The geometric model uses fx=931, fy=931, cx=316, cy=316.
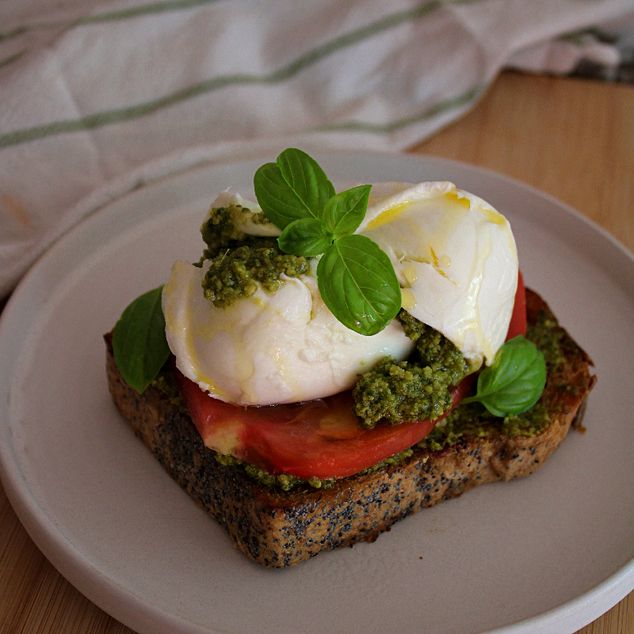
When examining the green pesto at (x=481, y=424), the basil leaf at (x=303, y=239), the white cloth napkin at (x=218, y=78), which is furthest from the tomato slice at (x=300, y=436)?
the white cloth napkin at (x=218, y=78)

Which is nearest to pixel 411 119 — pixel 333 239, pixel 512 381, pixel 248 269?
pixel 512 381

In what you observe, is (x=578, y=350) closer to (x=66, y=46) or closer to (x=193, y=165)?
(x=193, y=165)

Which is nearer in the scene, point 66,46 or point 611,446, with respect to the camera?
point 611,446

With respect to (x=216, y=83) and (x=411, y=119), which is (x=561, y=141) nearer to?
(x=411, y=119)

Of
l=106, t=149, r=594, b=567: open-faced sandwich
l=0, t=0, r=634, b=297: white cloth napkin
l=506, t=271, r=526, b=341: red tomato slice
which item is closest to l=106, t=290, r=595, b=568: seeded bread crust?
l=106, t=149, r=594, b=567: open-faced sandwich

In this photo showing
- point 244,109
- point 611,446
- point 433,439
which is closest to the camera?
point 433,439

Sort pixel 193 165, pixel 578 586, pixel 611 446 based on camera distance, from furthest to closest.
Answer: pixel 193 165 → pixel 611 446 → pixel 578 586

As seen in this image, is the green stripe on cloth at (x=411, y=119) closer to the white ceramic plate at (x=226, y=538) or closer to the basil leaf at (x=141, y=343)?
the white ceramic plate at (x=226, y=538)

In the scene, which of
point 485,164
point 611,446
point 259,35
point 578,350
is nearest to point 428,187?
point 578,350
